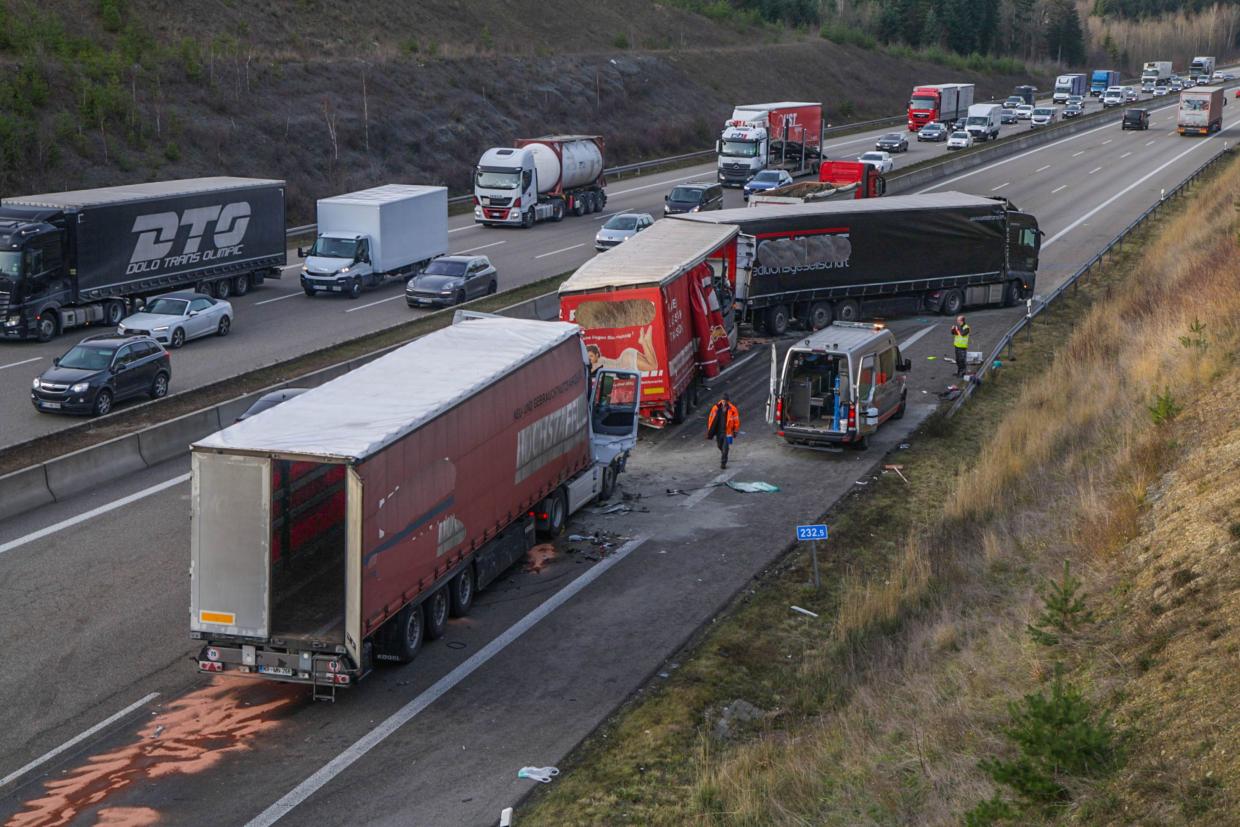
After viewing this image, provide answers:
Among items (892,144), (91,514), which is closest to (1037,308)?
(91,514)

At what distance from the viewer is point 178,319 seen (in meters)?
36.4

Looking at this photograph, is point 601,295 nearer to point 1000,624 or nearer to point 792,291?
point 792,291

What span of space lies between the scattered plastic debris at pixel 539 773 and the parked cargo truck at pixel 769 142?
5536 cm

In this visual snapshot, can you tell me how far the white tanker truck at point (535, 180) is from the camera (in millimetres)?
56500

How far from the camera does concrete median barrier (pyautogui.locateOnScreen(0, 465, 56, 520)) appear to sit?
76.1ft

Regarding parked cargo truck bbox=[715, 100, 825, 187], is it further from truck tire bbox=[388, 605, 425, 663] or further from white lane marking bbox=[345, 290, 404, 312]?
truck tire bbox=[388, 605, 425, 663]

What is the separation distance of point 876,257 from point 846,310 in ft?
5.66

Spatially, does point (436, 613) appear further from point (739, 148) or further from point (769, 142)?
point (769, 142)

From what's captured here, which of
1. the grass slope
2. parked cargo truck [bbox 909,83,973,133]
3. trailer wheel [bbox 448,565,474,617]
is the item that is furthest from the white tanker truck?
parked cargo truck [bbox 909,83,973,133]

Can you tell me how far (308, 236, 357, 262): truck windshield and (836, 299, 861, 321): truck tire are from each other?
15678mm

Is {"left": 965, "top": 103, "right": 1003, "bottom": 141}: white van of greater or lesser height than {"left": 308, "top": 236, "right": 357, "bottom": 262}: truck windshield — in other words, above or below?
above

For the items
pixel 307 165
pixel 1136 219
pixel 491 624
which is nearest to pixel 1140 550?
pixel 491 624

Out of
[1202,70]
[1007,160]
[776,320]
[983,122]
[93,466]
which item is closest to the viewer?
[93,466]

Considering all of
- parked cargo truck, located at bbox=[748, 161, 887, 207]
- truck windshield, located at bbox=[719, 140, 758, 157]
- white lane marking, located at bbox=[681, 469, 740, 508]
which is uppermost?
truck windshield, located at bbox=[719, 140, 758, 157]
